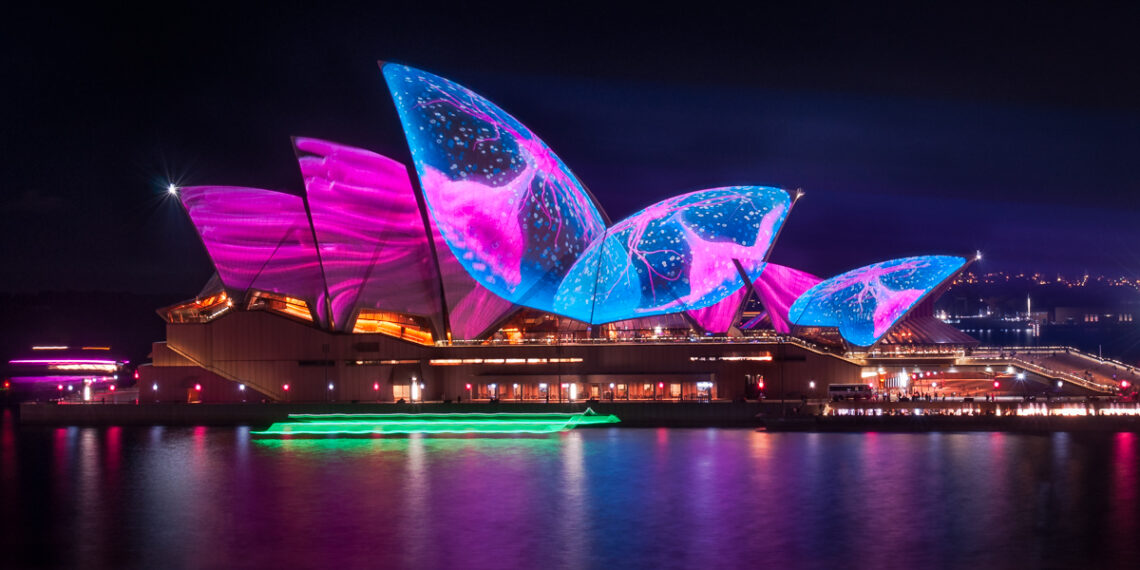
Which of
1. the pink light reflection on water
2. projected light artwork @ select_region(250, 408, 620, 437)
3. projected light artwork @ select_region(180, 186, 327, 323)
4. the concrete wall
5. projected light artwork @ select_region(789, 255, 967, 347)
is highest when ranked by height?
projected light artwork @ select_region(180, 186, 327, 323)

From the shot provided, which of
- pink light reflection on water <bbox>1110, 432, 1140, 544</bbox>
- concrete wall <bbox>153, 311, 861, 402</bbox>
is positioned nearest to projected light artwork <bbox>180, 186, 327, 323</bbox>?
concrete wall <bbox>153, 311, 861, 402</bbox>

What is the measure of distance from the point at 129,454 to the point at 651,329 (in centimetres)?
2308

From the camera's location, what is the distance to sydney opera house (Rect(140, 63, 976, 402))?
4603cm

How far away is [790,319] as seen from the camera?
50094 mm

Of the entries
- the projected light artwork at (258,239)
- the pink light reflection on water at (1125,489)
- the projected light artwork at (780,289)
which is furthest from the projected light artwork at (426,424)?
the pink light reflection on water at (1125,489)

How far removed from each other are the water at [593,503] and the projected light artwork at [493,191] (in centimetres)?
1018

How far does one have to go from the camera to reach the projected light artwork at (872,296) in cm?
4844

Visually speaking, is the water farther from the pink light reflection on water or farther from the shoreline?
the shoreline

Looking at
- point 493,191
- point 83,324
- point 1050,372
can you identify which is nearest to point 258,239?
point 493,191

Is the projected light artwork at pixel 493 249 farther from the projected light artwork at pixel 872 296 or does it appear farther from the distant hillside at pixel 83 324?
the distant hillside at pixel 83 324

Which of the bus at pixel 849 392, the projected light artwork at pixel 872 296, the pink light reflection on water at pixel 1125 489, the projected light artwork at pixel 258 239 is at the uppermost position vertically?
the projected light artwork at pixel 258 239

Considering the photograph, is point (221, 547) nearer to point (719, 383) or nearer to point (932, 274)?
point (719, 383)

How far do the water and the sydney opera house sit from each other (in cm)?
907

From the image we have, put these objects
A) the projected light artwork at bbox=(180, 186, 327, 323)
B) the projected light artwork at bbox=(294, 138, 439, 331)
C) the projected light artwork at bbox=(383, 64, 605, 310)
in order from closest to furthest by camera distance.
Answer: the projected light artwork at bbox=(383, 64, 605, 310) → the projected light artwork at bbox=(294, 138, 439, 331) → the projected light artwork at bbox=(180, 186, 327, 323)
